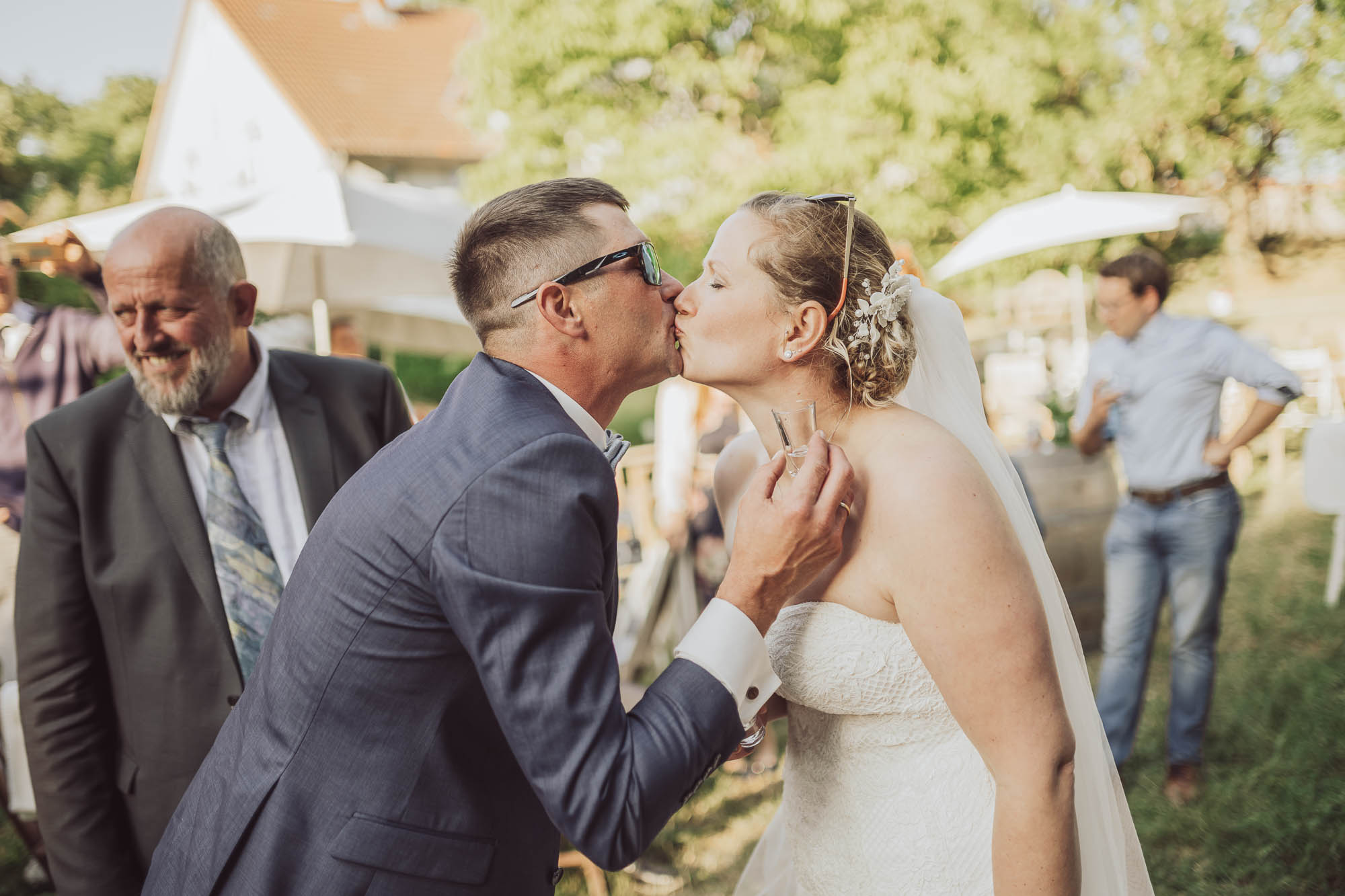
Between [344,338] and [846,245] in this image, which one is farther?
Result: [344,338]

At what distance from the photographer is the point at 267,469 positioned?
273cm

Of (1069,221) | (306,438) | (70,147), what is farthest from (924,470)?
(70,147)

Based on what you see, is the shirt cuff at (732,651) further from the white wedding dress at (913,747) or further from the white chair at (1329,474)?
the white chair at (1329,474)

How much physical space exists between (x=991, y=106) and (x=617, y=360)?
13797mm

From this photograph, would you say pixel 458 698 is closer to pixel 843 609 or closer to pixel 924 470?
pixel 843 609

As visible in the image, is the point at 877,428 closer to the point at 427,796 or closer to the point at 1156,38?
the point at 427,796

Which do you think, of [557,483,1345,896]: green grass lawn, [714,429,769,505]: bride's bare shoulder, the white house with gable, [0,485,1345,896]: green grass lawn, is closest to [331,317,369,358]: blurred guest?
[0,485,1345,896]: green grass lawn

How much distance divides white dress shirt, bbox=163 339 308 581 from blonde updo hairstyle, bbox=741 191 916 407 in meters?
1.52

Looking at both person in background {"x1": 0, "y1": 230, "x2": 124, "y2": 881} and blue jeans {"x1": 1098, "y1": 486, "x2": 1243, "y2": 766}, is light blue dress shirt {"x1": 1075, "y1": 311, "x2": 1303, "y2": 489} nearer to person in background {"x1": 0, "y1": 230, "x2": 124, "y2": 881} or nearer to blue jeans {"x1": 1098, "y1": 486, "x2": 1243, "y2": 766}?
blue jeans {"x1": 1098, "y1": 486, "x2": 1243, "y2": 766}

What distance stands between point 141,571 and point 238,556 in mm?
227

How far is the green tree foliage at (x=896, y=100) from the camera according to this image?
45.1ft

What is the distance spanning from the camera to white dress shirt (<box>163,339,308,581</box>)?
2691mm

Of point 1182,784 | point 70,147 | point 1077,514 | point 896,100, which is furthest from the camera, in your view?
point 70,147

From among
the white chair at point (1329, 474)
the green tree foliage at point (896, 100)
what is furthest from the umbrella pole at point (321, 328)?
the green tree foliage at point (896, 100)
